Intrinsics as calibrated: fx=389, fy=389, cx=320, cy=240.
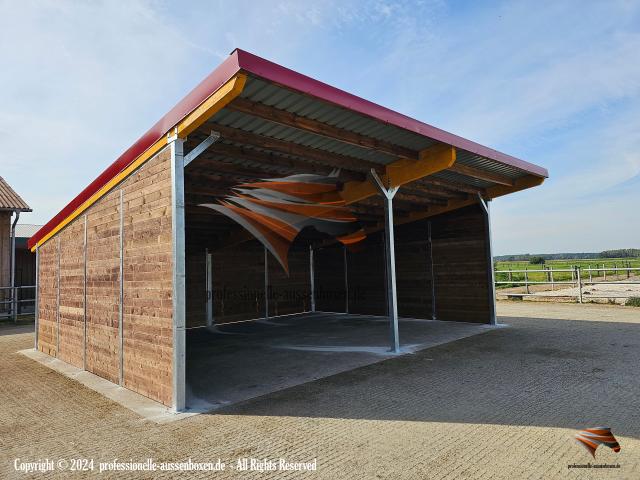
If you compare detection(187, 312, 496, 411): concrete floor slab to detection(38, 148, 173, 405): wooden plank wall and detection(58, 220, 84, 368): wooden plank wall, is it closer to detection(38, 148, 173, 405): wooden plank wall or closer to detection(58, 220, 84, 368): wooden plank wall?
detection(38, 148, 173, 405): wooden plank wall

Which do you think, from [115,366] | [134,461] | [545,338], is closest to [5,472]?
[134,461]

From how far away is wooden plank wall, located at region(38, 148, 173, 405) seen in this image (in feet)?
15.7

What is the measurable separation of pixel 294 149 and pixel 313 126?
32.7 inches

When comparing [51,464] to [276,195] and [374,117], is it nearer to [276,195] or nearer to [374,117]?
[374,117]

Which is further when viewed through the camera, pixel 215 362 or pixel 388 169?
pixel 388 169

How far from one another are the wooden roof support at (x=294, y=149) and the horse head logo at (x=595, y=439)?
16.0 feet

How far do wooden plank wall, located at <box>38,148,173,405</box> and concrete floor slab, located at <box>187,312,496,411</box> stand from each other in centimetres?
80

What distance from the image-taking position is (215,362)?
703 centimetres

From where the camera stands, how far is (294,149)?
6.07m

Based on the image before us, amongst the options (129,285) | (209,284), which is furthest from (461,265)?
(129,285)

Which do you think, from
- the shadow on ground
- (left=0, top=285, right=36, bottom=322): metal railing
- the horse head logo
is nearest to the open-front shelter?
the shadow on ground

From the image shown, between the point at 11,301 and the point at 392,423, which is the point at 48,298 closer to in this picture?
the point at 11,301

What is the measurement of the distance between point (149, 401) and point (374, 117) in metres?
4.66

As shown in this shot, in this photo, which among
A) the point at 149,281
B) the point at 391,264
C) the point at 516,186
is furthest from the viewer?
the point at 516,186
